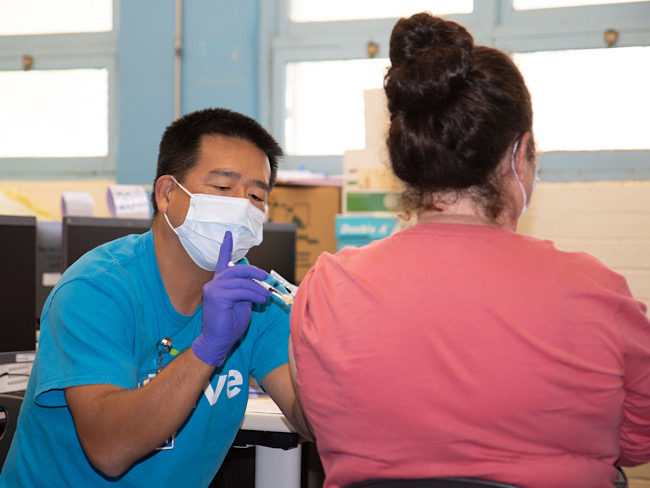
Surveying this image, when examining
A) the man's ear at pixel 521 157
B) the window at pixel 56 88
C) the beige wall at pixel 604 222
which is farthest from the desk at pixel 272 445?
the window at pixel 56 88

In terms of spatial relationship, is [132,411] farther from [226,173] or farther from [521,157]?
[521,157]

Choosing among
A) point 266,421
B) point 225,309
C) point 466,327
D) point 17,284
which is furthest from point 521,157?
point 17,284

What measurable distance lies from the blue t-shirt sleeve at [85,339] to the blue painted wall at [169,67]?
2.62 metres

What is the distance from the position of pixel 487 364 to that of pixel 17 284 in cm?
141

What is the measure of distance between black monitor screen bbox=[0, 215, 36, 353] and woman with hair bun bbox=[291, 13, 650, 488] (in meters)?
1.16

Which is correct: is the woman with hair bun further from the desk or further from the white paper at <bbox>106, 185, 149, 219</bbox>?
the white paper at <bbox>106, 185, 149, 219</bbox>

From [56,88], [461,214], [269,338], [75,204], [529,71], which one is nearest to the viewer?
[461,214]

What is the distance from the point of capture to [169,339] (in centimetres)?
131

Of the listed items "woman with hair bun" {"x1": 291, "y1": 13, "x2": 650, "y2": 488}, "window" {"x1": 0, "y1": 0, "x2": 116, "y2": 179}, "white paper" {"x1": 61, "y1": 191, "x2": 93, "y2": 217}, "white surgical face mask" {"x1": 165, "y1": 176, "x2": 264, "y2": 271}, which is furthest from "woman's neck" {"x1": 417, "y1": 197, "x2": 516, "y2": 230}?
"window" {"x1": 0, "y1": 0, "x2": 116, "y2": 179}

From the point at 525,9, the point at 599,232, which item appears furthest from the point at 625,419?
the point at 525,9

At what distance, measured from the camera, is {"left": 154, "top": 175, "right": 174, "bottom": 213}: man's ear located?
140cm

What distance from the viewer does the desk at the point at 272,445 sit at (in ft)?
5.23

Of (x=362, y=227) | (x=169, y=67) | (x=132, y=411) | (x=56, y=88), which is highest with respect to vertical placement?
(x=169, y=67)

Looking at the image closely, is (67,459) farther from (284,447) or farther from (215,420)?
(284,447)
